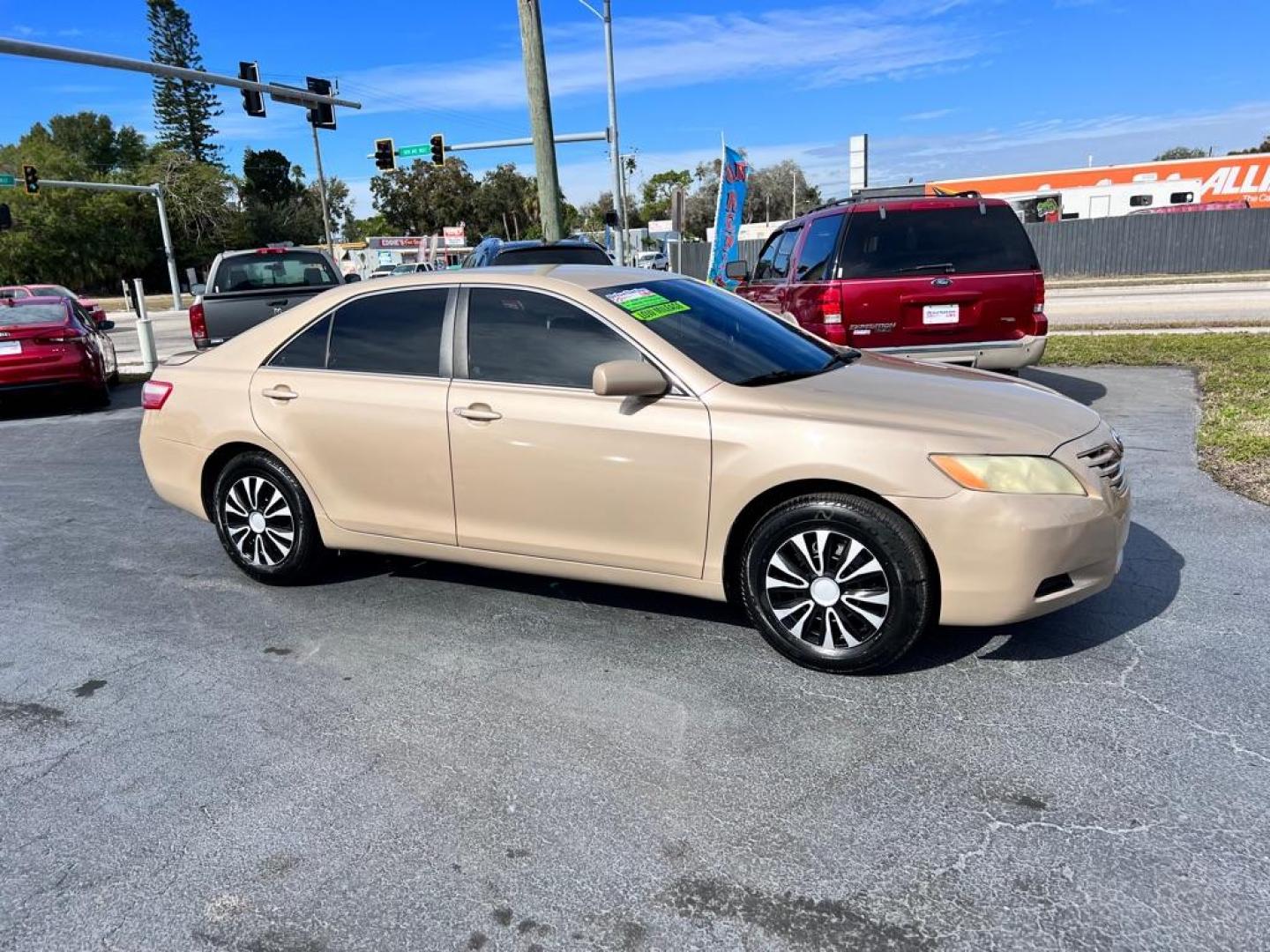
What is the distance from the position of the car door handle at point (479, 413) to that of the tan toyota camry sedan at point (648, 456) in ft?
0.04

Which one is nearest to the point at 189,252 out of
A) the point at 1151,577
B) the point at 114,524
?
the point at 114,524

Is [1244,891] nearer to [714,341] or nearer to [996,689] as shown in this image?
[996,689]

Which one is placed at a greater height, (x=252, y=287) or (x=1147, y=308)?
(x=252, y=287)

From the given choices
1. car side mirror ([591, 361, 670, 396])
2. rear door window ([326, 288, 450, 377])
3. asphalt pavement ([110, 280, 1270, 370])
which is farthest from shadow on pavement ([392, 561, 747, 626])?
asphalt pavement ([110, 280, 1270, 370])

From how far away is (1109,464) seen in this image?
146 inches

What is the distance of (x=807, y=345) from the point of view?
15.6 feet

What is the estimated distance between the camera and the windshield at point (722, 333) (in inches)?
161

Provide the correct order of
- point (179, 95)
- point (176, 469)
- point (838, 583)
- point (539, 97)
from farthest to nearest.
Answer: point (179, 95), point (539, 97), point (176, 469), point (838, 583)

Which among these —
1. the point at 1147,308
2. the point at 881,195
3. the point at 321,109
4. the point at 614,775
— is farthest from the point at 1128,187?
the point at 614,775

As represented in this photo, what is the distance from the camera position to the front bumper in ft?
11.1

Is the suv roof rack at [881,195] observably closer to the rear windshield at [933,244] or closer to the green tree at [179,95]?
the rear windshield at [933,244]

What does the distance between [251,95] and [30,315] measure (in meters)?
13.5

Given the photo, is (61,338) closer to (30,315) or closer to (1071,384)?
(30,315)

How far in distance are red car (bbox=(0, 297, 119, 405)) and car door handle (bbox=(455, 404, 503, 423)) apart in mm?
9100
